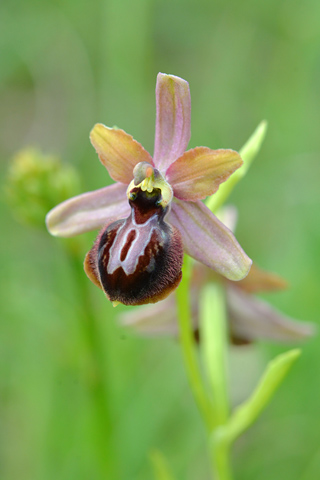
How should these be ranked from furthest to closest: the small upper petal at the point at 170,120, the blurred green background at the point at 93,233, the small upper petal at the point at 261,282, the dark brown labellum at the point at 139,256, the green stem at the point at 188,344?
the blurred green background at the point at 93,233
the small upper petal at the point at 261,282
the green stem at the point at 188,344
the small upper petal at the point at 170,120
the dark brown labellum at the point at 139,256

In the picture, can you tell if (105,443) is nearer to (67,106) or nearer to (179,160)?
(179,160)

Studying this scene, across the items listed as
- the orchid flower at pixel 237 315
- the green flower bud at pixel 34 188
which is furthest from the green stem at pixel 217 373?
the green flower bud at pixel 34 188

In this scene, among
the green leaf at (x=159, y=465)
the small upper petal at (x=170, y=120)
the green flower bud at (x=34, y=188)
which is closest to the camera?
the small upper petal at (x=170, y=120)

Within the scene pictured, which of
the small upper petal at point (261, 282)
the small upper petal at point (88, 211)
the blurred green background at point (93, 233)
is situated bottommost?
the blurred green background at point (93, 233)

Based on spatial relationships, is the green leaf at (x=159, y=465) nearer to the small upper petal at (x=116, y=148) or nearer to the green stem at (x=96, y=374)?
the green stem at (x=96, y=374)

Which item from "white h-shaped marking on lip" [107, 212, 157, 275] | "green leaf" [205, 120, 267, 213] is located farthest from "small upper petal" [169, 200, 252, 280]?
"green leaf" [205, 120, 267, 213]

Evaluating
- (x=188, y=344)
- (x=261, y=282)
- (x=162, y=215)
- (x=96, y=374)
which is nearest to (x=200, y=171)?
(x=162, y=215)

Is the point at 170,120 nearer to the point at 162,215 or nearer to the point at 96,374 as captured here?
the point at 162,215

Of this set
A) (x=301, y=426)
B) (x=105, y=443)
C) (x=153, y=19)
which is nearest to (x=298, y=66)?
(x=153, y=19)
